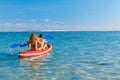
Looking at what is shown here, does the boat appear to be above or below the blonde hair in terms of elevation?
below

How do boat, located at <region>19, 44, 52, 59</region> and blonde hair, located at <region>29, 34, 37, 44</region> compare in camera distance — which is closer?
boat, located at <region>19, 44, 52, 59</region>

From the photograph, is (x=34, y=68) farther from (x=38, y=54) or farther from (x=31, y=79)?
(x=38, y=54)

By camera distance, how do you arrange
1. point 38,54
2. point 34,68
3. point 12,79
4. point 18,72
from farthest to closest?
1. point 38,54
2. point 34,68
3. point 18,72
4. point 12,79

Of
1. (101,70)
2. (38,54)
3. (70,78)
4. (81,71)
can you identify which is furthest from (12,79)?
(38,54)

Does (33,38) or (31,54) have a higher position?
(33,38)

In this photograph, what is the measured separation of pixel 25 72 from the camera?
12992 mm

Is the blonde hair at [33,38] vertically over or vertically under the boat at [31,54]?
over

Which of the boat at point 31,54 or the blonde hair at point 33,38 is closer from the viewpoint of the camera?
the boat at point 31,54

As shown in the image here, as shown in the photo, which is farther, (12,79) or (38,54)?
(38,54)

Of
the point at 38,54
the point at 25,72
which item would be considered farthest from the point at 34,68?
the point at 38,54

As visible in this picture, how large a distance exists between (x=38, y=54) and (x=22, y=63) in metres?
2.73

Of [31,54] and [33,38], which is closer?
[31,54]

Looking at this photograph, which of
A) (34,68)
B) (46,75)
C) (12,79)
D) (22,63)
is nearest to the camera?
(12,79)

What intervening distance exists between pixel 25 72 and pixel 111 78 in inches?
166
